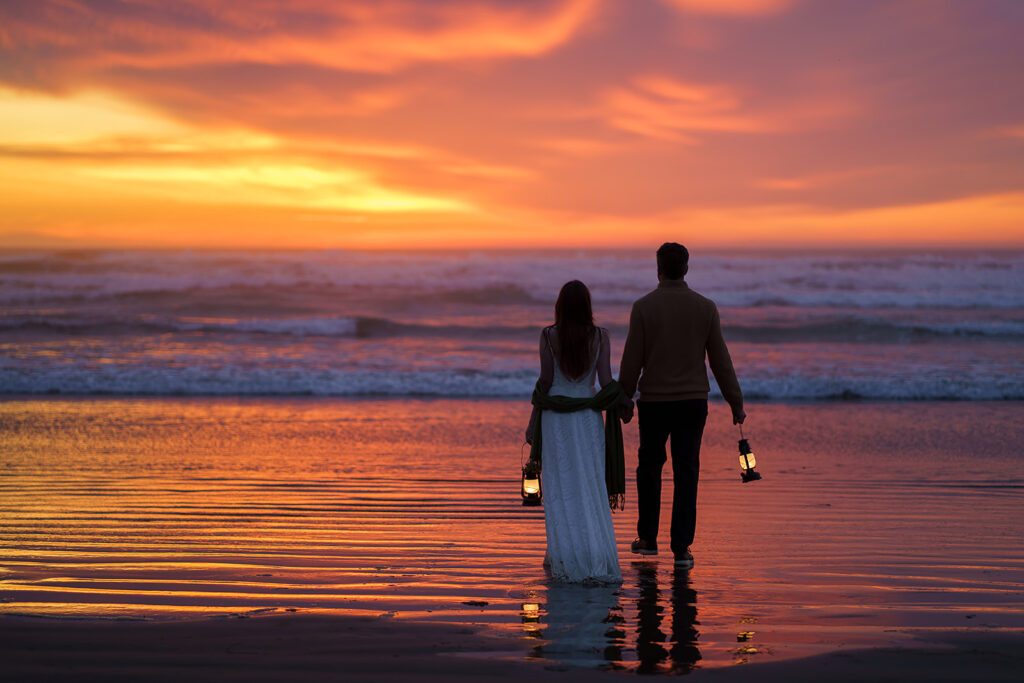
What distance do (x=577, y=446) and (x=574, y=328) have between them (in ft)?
2.06

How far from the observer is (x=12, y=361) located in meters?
16.4

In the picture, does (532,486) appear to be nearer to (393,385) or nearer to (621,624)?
(621,624)

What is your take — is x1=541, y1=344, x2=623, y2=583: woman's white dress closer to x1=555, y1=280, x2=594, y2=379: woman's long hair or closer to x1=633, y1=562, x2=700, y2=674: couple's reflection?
x1=555, y1=280, x2=594, y2=379: woman's long hair

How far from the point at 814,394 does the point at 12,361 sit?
13.5 meters

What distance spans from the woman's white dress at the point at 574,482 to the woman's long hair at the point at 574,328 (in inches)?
3.0

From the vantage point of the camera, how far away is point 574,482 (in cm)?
491

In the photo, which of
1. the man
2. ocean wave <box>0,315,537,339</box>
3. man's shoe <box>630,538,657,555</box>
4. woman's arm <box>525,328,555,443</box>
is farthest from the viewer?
ocean wave <box>0,315,537,339</box>

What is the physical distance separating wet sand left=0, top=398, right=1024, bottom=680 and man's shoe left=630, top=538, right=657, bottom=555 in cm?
9

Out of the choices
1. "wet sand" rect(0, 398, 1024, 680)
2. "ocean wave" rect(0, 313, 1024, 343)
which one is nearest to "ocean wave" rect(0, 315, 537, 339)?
"ocean wave" rect(0, 313, 1024, 343)

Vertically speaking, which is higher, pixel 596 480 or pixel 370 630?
pixel 596 480

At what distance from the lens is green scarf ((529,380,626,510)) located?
191 inches

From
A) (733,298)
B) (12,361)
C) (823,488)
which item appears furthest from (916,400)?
(733,298)

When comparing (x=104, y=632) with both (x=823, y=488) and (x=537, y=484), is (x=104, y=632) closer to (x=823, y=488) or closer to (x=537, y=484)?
(x=537, y=484)

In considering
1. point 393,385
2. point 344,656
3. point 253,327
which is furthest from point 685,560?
point 253,327
